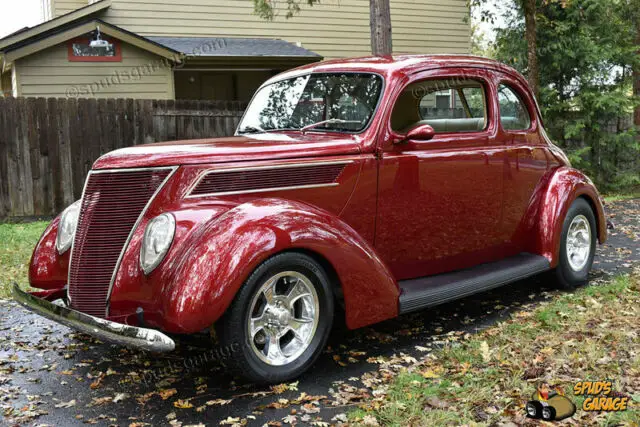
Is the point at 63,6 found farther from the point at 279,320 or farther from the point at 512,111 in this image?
the point at 279,320

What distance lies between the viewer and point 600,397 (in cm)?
344

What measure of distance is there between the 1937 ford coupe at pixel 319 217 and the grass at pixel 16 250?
2267 mm

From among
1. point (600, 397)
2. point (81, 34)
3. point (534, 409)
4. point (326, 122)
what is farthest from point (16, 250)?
point (600, 397)

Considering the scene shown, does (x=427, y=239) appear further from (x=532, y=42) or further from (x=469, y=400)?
(x=532, y=42)

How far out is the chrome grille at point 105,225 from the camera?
3791 millimetres

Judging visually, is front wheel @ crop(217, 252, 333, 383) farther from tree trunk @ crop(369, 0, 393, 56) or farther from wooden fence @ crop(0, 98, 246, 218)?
wooden fence @ crop(0, 98, 246, 218)

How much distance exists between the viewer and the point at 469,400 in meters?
3.50

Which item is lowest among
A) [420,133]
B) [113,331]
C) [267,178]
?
[113,331]

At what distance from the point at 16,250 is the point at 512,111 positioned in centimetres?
617

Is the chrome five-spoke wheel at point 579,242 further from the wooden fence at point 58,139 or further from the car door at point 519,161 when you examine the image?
the wooden fence at point 58,139

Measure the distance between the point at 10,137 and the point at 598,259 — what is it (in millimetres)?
8809

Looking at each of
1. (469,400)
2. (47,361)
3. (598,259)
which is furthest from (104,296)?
(598,259)

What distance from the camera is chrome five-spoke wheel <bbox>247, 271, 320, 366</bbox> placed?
378cm

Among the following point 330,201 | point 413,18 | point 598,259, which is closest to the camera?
point 330,201
